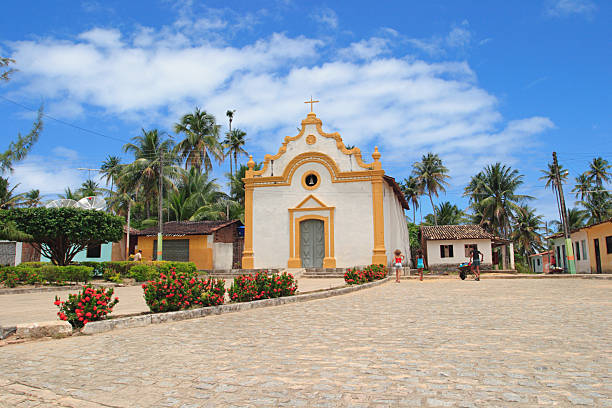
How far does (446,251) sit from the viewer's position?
104 feet

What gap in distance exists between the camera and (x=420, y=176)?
4872 cm

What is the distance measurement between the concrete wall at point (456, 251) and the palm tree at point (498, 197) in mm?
11619

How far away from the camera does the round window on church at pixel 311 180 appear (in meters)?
24.1

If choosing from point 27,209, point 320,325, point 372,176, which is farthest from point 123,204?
point 320,325

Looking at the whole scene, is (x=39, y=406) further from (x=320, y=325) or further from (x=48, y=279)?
(x=48, y=279)

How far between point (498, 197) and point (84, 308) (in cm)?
4126

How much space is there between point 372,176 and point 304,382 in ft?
65.1

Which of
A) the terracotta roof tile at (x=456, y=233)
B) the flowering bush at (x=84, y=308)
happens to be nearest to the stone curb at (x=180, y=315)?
the flowering bush at (x=84, y=308)

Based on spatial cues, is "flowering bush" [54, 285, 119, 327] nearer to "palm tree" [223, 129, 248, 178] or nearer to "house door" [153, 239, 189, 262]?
"house door" [153, 239, 189, 262]

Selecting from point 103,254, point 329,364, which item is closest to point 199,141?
point 103,254

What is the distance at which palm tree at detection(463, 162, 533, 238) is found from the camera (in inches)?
1662

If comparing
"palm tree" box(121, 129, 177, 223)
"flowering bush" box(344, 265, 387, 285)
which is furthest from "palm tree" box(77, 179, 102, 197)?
"flowering bush" box(344, 265, 387, 285)

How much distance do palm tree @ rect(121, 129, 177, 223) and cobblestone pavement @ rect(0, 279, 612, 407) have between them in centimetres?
2543

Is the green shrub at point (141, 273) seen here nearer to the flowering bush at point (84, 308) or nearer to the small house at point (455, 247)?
the flowering bush at point (84, 308)
